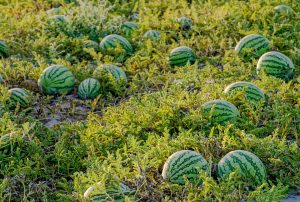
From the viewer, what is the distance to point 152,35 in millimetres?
6027

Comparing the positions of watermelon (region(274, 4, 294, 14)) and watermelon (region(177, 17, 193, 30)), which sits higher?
watermelon (region(274, 4, 294, 14))

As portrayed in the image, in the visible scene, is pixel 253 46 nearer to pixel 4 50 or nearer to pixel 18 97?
pixel 18 97

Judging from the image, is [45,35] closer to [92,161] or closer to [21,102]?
[21,102]

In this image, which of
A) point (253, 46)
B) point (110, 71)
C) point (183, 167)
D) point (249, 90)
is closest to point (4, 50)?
point (110, 71)

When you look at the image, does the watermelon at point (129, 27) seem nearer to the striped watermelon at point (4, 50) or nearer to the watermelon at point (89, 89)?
the striped watermelon at point (4, 50)

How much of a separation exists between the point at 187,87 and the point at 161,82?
45cm

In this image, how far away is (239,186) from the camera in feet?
10.5

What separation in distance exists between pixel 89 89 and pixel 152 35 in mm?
1400

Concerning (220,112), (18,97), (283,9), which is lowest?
(18,97)

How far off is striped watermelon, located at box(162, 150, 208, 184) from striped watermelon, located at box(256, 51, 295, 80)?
5.80 ft

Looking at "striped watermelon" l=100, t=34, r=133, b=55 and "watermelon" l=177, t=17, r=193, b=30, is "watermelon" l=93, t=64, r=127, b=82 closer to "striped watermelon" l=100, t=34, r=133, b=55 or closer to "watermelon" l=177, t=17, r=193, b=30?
"striped watermelon" l=100, t=34, r=133, b=55

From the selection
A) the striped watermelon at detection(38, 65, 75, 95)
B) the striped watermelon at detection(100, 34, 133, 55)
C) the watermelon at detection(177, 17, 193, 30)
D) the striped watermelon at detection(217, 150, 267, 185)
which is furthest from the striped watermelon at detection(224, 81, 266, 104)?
the watermelon at detection(177, 17, 193, 30)

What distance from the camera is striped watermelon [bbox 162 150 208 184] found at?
132 inches

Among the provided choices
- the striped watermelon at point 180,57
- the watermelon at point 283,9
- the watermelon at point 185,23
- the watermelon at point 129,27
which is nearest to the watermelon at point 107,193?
the striped watermelon at point 180,57
